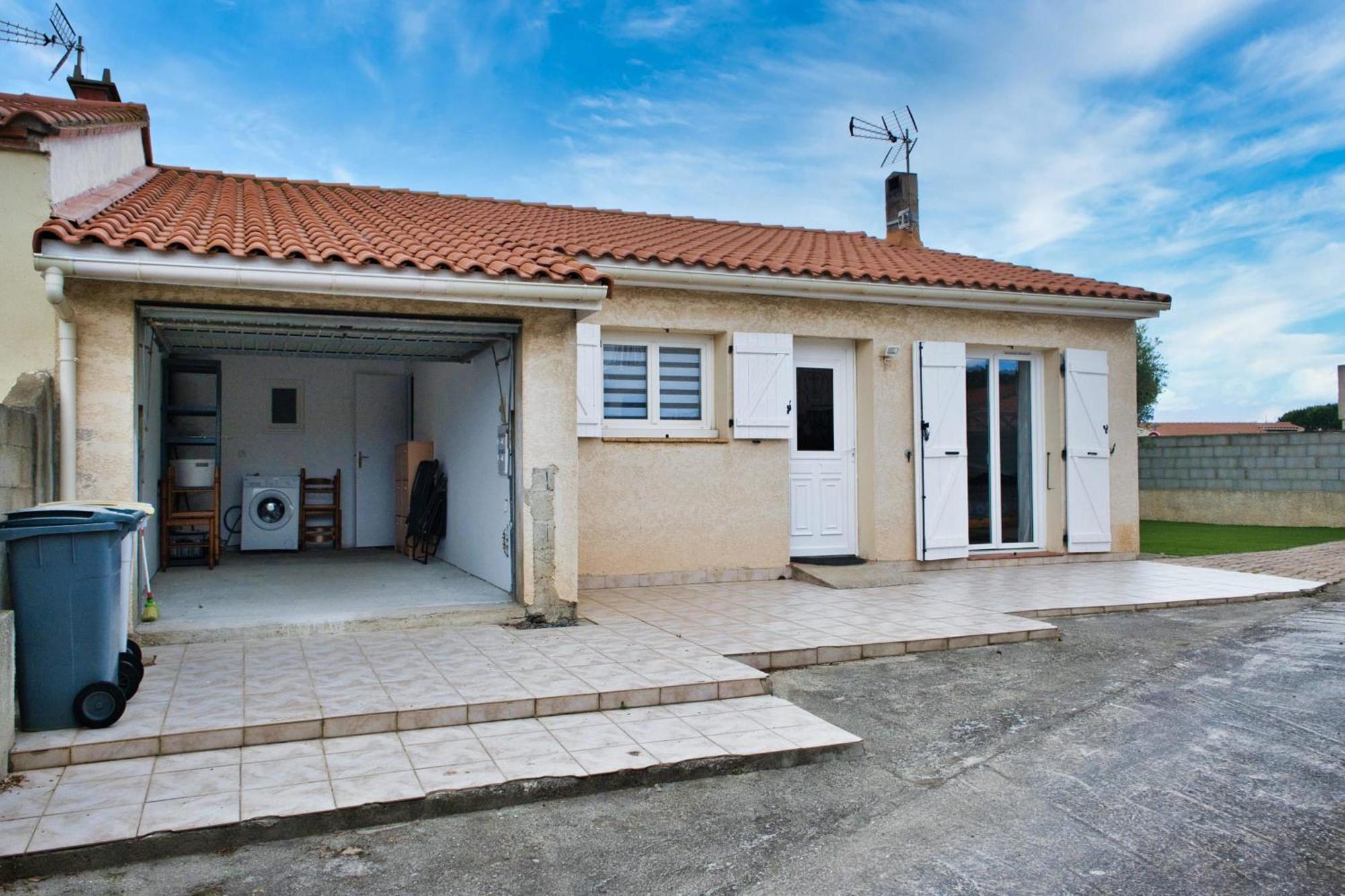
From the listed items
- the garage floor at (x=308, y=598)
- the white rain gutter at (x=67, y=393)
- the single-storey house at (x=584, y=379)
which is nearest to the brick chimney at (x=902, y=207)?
the single-storey house at (x=584, y=379)

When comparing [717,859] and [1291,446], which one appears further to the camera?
[1291,446]

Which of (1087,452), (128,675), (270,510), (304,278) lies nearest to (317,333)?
(304,278)

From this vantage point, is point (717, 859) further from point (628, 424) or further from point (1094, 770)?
point (628, 424)

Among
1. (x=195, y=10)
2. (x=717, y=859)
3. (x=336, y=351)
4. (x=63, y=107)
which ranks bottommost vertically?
(x=717, y=859)

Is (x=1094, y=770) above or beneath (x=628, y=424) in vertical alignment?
beneath

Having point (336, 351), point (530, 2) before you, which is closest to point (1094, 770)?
point (336, 351)

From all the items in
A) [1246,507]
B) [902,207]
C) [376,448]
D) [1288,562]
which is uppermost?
[902,207]

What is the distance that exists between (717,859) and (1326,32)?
12.1 m

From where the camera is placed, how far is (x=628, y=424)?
8773 mm

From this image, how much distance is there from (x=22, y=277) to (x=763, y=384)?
601cm

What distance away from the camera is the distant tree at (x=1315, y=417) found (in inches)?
1667

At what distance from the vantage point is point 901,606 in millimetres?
7602

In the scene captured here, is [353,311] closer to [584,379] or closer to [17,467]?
[17,467]

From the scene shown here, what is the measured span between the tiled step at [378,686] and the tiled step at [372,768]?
68mm
